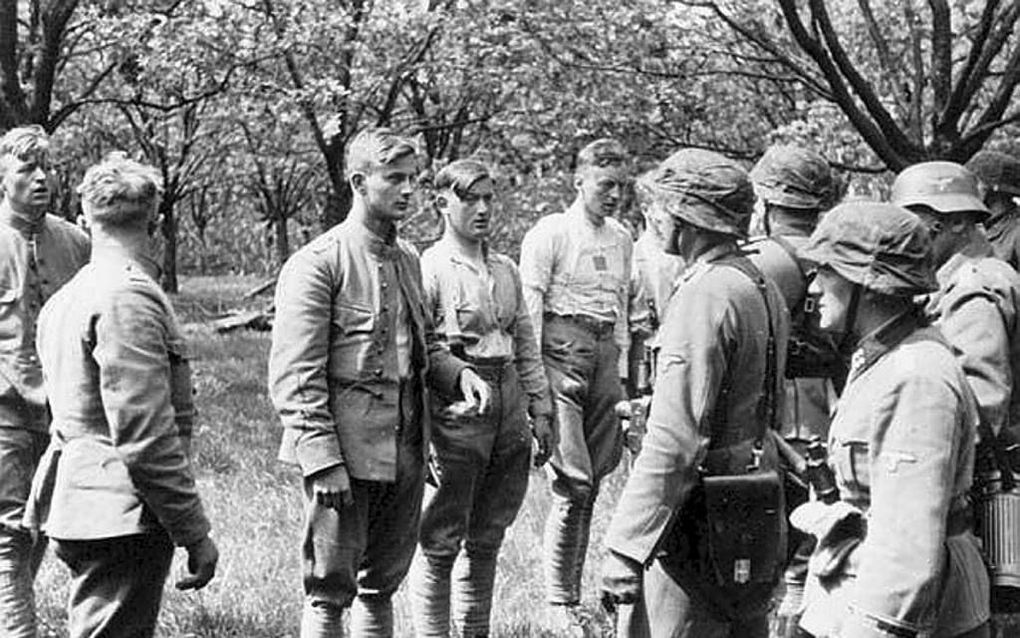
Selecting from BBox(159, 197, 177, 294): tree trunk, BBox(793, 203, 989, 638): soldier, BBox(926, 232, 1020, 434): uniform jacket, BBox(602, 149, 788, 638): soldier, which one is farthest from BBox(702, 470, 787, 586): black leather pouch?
BBox(159, 197, 177, 294): tree trunk

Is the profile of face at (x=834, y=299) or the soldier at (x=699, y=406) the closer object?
the profile of face at (x=834, y=299)

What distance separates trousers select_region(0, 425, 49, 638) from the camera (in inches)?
229

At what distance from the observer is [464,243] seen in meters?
6.65

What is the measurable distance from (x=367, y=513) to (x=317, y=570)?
0.30 meters

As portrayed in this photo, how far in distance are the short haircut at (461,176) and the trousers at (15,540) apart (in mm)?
2164

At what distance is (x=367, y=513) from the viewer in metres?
5.40

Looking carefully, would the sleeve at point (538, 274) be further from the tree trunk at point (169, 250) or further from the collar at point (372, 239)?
the tree trunk at point (169, 250)

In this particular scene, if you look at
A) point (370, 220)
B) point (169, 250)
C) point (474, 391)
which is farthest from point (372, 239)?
point (169, 250)

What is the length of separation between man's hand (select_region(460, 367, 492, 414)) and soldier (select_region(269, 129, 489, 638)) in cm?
22

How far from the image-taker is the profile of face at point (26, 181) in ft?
19.3

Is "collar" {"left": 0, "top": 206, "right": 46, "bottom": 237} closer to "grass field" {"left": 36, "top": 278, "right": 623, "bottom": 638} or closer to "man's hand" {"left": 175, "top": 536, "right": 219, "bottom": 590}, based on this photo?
"grass field" {"left": 36, "top": 278, "right": 623, "bottom": 638}

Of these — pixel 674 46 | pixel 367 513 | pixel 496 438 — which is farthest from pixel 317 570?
pixel 674 46

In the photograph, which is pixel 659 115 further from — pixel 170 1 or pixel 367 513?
pixel 367 513

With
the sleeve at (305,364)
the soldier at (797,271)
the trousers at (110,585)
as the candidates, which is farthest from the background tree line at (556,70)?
the trousers at (110,585)
